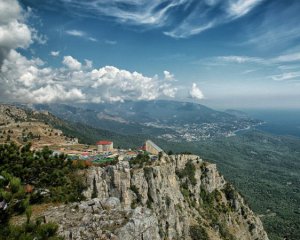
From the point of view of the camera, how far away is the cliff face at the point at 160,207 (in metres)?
23.4

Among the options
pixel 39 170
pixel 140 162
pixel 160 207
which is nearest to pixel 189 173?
pixel 140 162

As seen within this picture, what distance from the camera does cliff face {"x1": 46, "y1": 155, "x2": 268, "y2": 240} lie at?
23.4 metres

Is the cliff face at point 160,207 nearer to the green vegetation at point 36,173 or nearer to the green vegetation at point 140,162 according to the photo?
the green vegetation at point 140,162

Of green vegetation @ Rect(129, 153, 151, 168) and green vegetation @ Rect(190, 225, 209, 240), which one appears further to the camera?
green vegetation @ Rect(129, 153, 151, 168)

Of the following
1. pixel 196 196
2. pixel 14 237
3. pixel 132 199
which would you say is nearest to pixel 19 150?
pixel 14 237

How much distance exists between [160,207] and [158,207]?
1.71ft

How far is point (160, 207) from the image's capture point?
70.6 metres

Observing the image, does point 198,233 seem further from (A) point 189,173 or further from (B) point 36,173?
(B) point 36,173

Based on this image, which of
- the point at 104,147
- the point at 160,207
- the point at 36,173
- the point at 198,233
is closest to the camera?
the point at 36,173

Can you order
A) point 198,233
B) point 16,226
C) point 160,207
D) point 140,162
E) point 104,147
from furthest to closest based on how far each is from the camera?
point 104,147
point 140,162
point 198,233
point 160,207
point 16,226

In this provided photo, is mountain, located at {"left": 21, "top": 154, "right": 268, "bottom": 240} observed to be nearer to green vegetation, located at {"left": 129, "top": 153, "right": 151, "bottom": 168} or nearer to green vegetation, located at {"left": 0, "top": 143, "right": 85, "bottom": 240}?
green vegetation, located at {"left": 129, "top": 153, "right": 151, "bottom": 168}

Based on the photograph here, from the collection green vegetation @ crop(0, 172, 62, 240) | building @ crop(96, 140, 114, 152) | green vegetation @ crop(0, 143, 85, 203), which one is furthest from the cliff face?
building @ crop(96, 140, 114, 152)

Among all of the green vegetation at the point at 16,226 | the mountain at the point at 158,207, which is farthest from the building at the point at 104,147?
the green vegetation at the point at 16,226

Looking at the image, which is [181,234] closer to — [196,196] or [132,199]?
[132,199]
